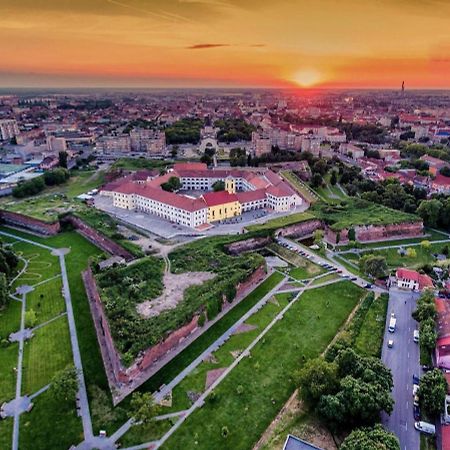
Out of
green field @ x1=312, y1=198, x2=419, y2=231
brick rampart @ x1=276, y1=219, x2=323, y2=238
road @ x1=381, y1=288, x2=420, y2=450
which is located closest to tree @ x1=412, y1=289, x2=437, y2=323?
road @ x1=381, y1=288, x2=420, y2=450

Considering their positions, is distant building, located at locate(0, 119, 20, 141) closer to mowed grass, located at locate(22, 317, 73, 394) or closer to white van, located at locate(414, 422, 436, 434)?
mowed grass, located at locate(22, 317, 73, 394)

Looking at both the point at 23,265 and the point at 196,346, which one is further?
the point at 23,265

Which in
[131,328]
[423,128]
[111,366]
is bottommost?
[111,366]

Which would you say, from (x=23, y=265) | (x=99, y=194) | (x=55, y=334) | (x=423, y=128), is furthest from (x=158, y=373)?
(x=423, y=128)

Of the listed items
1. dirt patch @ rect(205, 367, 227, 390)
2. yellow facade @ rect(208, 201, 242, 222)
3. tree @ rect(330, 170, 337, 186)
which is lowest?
dirt patch @ rect(205, 367, 227, 390)

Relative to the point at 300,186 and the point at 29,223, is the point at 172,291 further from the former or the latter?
the point at 300,186

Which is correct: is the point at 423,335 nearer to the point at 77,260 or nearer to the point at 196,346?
the point at 196,346

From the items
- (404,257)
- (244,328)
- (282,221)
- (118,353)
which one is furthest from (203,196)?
(118,353)
